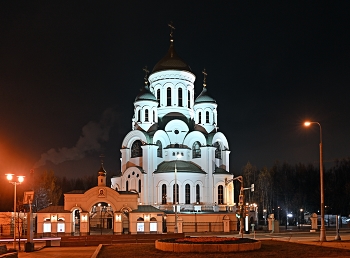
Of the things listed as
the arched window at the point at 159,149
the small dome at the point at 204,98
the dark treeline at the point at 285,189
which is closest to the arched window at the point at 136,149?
the arched window at the point at 159,149

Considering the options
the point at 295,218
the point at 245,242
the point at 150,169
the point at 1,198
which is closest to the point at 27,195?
the point at 245,242

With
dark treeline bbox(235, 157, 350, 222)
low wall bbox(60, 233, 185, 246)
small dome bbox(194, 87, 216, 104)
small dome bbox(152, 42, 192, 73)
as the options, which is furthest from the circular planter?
dark treeline bbox(235, 157, 350, 222)

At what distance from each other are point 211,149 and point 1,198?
33.0 meters

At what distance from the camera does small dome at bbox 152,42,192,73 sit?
233ft

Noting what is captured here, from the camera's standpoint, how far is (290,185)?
277ft

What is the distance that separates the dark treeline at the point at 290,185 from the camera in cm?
8025

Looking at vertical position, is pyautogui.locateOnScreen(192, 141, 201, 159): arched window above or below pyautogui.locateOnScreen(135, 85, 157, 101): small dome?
below

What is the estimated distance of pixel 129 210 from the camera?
174 feet

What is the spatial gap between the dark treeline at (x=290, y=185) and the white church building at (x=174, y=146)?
16.7 meters

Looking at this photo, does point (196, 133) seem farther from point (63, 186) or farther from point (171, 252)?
point (63, 186)

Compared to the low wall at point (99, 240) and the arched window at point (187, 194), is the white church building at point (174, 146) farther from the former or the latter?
the low wall at point (99, 240)

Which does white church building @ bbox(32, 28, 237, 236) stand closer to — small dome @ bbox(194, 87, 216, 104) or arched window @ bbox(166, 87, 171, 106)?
small dome @ bbox(194, 87, 216, 104)

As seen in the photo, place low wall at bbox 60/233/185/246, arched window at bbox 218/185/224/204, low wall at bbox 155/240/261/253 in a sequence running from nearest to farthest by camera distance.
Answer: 1. low wall at bbox 155/240/261/253
2. low wall at bbox 60/233/185/246
3. arched window at bbox 218/185/224/204

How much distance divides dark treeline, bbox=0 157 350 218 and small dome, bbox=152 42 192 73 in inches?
976
